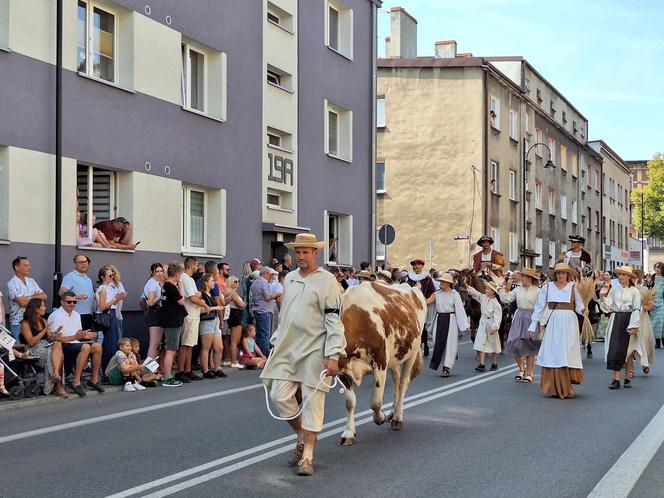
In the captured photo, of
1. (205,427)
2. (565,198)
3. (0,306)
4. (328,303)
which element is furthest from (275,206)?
(565,198)

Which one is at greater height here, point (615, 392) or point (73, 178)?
point (73, 178)

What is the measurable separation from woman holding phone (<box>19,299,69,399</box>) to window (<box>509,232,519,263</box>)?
3325cm

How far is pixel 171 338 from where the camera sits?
15078mm

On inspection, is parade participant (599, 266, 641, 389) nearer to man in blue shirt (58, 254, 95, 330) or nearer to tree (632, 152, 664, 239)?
man in blue shirt (58, 254, 95, 330)

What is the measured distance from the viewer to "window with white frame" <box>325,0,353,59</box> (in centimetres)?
2806

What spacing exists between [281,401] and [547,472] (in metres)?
2.19

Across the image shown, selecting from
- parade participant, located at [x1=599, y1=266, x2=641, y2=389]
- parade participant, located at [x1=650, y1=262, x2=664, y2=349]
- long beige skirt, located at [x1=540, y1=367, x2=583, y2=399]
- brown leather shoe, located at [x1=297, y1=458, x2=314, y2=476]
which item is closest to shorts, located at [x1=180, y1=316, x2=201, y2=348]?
long beige skirt, located at [x1=540, y1=367, x2=583, y2=399]

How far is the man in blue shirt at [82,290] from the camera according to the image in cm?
1464

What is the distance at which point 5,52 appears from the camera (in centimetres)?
1538

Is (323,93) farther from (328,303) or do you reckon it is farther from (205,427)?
(328,303)

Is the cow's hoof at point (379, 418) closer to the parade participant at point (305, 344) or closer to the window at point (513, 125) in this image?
the parade participant at point (305, 344)

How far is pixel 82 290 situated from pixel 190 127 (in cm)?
658

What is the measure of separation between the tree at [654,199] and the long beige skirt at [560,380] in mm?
67763

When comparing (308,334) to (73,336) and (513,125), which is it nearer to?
(73,336)
